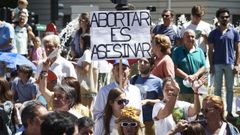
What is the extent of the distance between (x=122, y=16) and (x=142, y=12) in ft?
0.77

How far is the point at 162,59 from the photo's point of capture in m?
9.90

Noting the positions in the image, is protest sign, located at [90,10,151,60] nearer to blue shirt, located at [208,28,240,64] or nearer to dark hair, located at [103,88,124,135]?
dark hair, located at [103,88,124,135]

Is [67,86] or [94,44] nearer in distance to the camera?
[67,86]

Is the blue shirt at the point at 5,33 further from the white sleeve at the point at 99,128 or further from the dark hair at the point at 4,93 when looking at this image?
the white sleeve at the point at 99,128

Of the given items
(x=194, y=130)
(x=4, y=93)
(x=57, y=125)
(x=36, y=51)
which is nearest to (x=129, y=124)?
(x=194, y=130)

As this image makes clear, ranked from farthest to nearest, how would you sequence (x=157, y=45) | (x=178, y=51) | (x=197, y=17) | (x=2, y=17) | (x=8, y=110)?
(x=2, y=17) → (x=197, y=17) → (x=178, y=51) → (x=157, y=45) → (x=8, y=110)

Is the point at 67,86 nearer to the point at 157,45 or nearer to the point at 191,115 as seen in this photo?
the point at 191,115

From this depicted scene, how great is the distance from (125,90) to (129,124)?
4.66 feet

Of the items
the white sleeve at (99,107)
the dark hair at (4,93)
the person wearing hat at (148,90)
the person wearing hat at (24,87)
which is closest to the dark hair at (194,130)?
the white sleeve at (99,107)

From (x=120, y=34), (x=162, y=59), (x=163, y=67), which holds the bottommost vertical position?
(x=163, y=67)

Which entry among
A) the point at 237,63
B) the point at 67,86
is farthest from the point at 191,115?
the point at 237,63

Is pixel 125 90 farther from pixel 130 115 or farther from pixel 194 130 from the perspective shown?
pixel 194 130

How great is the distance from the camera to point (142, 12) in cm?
877

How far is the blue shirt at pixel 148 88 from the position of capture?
8906 millimetres
